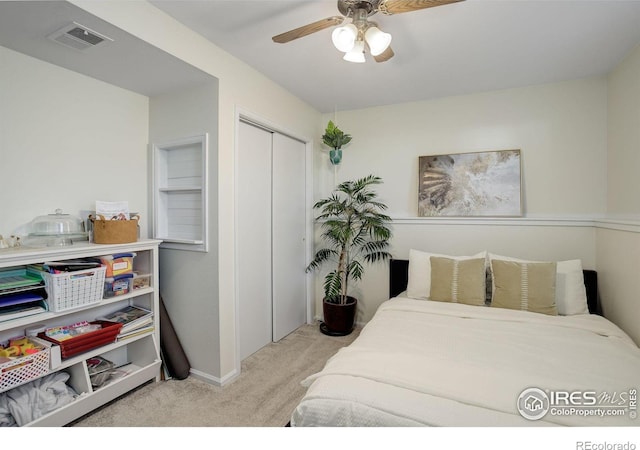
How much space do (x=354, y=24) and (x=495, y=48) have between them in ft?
3.89

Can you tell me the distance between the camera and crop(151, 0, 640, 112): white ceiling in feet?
5.65

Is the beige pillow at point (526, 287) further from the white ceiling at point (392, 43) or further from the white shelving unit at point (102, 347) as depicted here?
the white shelving unit at point (102, 347)

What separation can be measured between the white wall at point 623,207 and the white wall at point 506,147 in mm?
138

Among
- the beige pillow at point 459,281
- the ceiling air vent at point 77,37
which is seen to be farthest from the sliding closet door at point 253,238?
the beige pillow at point 459,281

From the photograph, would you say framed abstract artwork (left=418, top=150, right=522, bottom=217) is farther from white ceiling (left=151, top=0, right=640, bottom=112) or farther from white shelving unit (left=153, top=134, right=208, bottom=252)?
white shelving unit (left=153, top=134, right=208, bottom=252)

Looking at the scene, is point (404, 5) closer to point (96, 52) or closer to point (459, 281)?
point (96, 52)

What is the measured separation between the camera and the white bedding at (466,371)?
1146 mm

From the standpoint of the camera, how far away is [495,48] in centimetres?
213

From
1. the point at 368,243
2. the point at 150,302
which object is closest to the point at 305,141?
the point at 368,243

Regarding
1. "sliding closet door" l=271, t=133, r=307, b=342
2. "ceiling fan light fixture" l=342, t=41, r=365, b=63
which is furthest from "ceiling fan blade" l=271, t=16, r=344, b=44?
"sliding closet door" l=271, t=133, r=307, b=342

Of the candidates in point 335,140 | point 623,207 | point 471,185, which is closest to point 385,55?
point 335,140

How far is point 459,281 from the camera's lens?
8.02 ft

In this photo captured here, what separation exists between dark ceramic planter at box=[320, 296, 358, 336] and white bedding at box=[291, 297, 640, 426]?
963 millimetres

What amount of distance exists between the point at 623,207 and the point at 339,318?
95.4 inches
